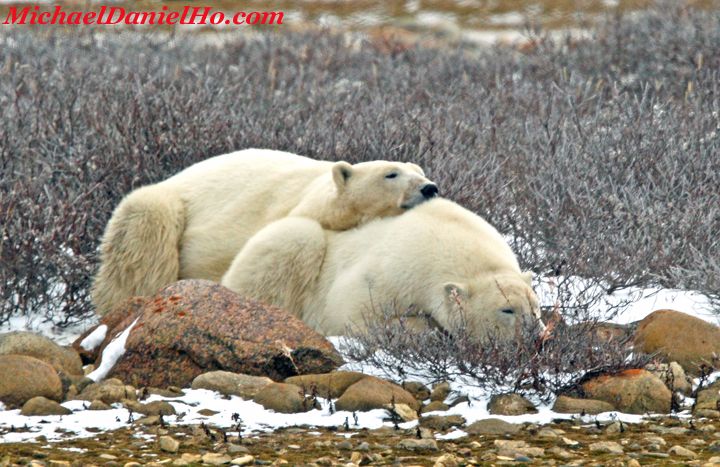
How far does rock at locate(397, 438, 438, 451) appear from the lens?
387 centimetres

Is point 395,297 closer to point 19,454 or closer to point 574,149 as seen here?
point 19,454

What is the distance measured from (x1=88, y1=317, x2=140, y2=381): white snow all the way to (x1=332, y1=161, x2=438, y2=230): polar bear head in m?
1.15

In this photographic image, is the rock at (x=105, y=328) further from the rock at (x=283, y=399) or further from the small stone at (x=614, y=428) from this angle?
the small stone at (x=614, y=428)

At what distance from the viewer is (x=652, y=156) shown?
6969mm

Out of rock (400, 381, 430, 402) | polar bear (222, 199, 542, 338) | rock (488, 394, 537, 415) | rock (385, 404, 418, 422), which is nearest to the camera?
rock (385, 404, 418, 422)

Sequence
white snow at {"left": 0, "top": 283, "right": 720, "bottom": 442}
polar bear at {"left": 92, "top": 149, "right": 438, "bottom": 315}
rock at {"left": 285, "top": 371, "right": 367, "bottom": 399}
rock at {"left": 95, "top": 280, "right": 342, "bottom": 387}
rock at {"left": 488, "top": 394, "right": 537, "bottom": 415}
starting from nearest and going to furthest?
white snow at {"left": 0, "top": 283, "right": 720, "bottom": 442} → rock at {"left": 488, "top": 394, "right": 537, "bottom": 415} → rock at {"left": 285, "top": 371, "right": 367, "bottom": 399} → rock at {"left": 95, "top": 280, "right": 342, "bottom": 387} → polar bear at {"left": 92, "top": 149, "right": 438, "bottom": 315}

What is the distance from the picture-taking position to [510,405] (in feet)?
14.0

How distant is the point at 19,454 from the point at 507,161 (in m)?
4.29

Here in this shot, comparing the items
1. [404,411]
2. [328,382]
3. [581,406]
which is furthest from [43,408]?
[581,406]

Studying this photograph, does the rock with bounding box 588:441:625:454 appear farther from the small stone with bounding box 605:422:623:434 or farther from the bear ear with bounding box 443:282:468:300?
the bear ear with bounding box 443:282:468:300

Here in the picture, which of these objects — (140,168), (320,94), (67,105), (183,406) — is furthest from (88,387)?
(320,94)

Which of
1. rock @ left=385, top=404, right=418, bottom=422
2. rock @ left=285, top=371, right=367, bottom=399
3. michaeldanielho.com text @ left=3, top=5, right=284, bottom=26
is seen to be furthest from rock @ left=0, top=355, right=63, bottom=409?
michaeldanielho.com text @ left=3, top=5, right=284, bottom=26

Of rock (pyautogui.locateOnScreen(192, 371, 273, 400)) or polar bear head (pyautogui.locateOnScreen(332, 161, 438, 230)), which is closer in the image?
rock (pyautogui.locateOnScreen(192, 371, 273, 400))

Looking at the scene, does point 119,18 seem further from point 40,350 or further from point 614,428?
point 614,428
